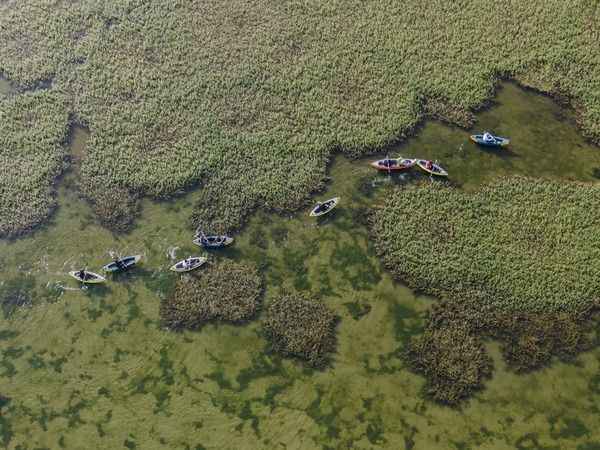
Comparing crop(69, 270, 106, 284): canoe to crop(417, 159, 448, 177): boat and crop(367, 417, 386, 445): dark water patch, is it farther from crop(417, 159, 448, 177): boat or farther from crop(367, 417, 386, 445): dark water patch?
crop(417, 159, 448, 177): boat

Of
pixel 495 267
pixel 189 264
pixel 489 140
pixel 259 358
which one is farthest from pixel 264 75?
pixel 495 267

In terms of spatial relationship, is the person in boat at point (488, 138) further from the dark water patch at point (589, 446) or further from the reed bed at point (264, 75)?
the dark water patch at point (589, 446)

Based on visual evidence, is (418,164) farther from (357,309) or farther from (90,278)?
(90,278)

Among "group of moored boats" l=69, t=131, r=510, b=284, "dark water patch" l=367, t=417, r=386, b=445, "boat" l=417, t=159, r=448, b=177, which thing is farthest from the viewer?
"boat" l=417, t=159, r=448, b=177

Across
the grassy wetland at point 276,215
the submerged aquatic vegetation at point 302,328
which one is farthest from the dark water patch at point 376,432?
the submerged aquatic vegetation at point 302,328

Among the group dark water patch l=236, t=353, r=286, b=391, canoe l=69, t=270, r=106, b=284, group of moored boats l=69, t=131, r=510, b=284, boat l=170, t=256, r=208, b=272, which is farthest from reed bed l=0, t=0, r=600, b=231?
dark water patch l=236, t=353, r=286, b=391
